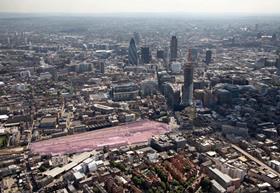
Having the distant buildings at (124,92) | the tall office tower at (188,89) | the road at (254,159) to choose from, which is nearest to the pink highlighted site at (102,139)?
the tall office tower at (188,89)

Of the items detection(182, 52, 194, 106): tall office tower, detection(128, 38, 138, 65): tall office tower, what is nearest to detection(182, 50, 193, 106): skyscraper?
detection(182, 52, 194, 106): tall office tower

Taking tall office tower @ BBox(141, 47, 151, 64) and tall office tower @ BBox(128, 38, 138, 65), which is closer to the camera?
Result: tall office tower @ BBox(128, 38, 138, 65)

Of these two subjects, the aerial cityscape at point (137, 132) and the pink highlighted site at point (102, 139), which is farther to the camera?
the pink highlighted site at point (102, 139)

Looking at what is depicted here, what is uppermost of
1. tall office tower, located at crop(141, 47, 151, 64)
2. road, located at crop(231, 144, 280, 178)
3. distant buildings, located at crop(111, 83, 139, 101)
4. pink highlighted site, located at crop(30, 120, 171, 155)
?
tall office tower, located at crop(141, 47, 151, 64)

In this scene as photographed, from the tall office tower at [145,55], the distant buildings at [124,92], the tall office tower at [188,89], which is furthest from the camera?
the tall office tower at [145,55]

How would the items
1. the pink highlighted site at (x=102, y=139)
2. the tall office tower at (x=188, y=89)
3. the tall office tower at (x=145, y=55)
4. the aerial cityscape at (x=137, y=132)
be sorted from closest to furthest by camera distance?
the aerial cityscape at (x=137, y=132) < the pink highlighted site at (x=102, y=139) < the tall office tower at (x=188, y=89) < the tall office tower at (x=145, y=55)

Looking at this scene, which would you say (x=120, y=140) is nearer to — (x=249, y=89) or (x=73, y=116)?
(x=73, y=116)

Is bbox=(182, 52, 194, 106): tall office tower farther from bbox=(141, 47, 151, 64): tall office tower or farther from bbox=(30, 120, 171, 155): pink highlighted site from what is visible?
bbox=(141, 47, 151, 64): tall office tower

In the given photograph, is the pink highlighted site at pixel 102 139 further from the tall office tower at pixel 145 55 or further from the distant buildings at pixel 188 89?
the tall office tower at pixel 145 55

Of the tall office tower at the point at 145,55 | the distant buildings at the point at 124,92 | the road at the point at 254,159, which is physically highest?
the tall office tower at the point at 145,55

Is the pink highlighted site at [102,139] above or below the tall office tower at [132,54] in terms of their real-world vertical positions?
below
